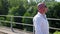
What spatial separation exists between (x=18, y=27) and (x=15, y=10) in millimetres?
2009

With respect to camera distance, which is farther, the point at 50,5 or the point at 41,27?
the point at 50,5

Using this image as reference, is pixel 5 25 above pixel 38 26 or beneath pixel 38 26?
beneath

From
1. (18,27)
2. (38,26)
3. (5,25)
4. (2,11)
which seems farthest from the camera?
(2,11)

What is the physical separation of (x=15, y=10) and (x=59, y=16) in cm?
438

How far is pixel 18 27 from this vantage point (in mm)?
12406

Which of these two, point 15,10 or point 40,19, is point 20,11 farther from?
point 40,19

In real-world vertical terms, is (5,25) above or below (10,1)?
below

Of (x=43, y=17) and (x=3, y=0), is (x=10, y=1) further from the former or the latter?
(x=43, y=17)

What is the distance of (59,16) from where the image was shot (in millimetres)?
10453

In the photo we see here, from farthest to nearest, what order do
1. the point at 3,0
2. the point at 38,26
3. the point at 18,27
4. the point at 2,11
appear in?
the point at 3,0
the point at 2,11
the point at 18,27
the point at 38,26

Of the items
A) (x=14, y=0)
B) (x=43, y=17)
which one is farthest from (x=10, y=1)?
(x=43, y=17)

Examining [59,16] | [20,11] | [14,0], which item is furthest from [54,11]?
[14,0]

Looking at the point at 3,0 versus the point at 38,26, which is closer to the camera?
the point at 38,26

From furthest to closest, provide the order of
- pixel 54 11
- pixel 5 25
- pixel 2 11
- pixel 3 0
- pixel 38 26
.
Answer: pixel 3 0 → pixel 2 11 → pixel 5 25 → pixel 54 11 → pixel 38 26
